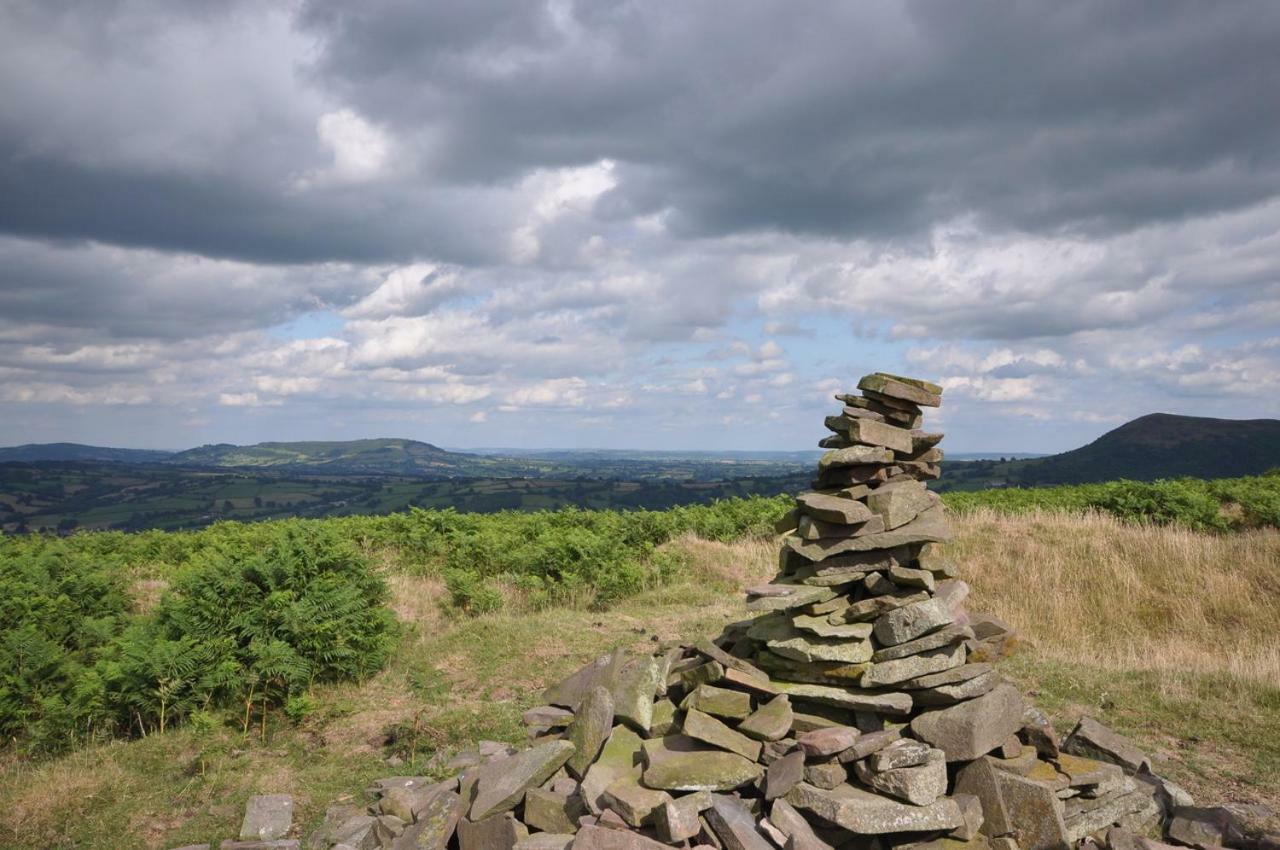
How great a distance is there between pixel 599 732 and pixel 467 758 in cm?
222

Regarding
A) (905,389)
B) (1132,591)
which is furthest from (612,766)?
(1132,591)

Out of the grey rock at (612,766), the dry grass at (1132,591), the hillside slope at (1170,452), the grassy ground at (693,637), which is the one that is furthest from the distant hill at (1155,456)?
the grey rock at (612,766)

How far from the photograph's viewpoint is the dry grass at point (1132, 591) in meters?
13.0

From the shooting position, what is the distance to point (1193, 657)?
12.4 meters

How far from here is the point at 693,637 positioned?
44.4 feet

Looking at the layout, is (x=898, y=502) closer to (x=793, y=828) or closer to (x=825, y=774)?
(x=825, y=774)

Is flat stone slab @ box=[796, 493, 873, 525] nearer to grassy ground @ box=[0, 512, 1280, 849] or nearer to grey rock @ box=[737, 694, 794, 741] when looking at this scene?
grey rock @ box=[737, 694, 794, 741]

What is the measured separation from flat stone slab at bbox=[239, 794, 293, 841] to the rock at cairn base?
2.00 feet

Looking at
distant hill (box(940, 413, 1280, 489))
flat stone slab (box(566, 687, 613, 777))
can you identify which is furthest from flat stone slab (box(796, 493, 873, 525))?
distant hill (box(940, 413, 1280, 489))

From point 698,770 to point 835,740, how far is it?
1.26m

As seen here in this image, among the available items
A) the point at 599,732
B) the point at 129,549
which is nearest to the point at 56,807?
the point at 599,732

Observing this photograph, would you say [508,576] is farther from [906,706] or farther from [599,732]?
[906,706]

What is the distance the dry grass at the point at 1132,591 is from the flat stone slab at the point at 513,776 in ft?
30.9

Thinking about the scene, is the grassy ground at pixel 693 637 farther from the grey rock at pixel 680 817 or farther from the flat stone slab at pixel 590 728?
the grey rock at pixel 680 817
